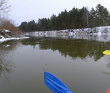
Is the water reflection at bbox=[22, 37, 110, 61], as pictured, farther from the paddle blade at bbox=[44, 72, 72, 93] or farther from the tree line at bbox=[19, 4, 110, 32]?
the tree line at bbox=[19, 4, 110, 32]

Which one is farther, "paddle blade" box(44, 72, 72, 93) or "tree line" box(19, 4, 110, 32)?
"tree line" box(19, 4, 110, 32)

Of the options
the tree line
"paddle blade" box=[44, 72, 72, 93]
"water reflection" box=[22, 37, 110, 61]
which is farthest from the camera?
the tree line

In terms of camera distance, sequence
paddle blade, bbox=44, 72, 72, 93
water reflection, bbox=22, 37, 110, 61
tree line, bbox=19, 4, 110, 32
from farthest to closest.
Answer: tree line, bbox=19, 4, 110, 32 → water reflection, bbox=22, 37, 110, 61 → paddle blade, bbox=44, 72, 72, 93

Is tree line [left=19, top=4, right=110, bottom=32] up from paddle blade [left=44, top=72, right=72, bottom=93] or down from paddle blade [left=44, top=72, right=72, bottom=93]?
up

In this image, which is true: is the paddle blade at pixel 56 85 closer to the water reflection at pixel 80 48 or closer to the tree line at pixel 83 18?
the water reflection at pixel 80 48

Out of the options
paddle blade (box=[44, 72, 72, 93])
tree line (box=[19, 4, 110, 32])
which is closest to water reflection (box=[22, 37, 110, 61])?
paddle blade (box=[44, 72, 72, 93])

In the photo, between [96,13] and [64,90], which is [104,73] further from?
[96,13]

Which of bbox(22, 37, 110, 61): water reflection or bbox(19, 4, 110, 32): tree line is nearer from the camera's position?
bbox(22, 37, 110, 61): water reflection

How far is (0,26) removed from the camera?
83.1ft

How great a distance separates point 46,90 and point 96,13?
53407 millimetres

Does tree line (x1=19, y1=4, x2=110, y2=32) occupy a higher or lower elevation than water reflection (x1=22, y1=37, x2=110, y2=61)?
higher

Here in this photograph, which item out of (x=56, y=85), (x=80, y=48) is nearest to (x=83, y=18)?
(x=80, y=48)

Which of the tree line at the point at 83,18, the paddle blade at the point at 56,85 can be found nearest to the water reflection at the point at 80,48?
the paddle blade at the point at 56,85

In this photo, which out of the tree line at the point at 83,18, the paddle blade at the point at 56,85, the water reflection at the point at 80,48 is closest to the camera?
the paddle blade at the point at 56,85
